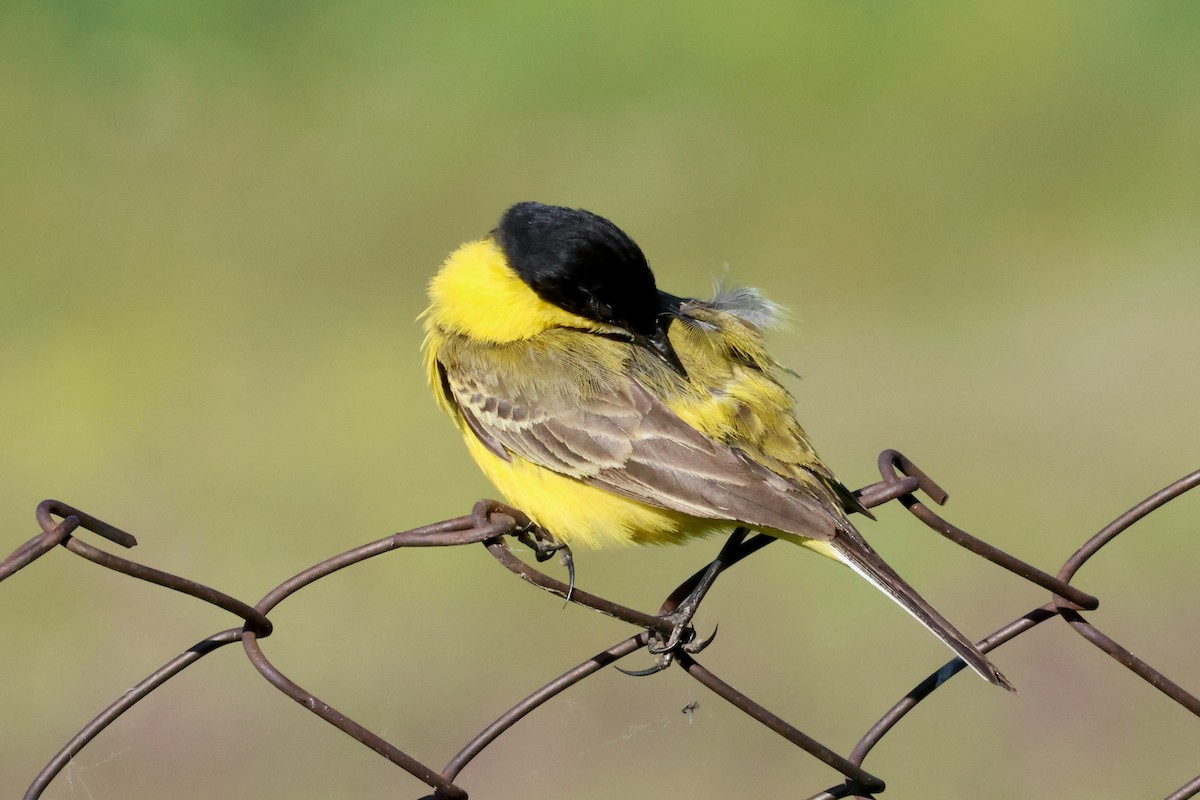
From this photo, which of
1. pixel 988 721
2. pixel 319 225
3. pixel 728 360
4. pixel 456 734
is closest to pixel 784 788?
pixel 988 721

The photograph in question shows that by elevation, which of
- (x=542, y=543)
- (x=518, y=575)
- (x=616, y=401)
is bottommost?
(x=542, y=543)

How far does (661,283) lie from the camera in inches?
405

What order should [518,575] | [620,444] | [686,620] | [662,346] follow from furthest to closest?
[662,346], [620,444], [686,620], [518,575]

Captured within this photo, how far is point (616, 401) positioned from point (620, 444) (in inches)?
7.3

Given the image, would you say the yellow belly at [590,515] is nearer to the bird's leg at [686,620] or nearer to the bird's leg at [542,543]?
the bird's leg at [542,543]

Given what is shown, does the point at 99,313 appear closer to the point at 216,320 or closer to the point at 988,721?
the point at 216,320

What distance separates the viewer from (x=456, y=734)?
21.6 feet

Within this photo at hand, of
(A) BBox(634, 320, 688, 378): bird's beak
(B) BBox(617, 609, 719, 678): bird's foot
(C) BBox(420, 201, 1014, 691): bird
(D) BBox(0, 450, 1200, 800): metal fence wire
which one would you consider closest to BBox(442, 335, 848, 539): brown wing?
(C) BBox(420, 201, 1014, 691): bird

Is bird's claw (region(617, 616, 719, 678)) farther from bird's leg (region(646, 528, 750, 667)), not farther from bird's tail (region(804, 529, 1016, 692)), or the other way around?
bird's tail (region(804, 529, 1016, 692))

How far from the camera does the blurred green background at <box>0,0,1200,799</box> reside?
657cm

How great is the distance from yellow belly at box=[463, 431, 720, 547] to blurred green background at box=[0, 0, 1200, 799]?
0.50 meters

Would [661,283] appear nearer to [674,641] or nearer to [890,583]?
[890,583]

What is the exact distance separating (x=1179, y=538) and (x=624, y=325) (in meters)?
4.04

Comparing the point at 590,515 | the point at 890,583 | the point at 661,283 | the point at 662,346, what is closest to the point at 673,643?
the point at 890,583
